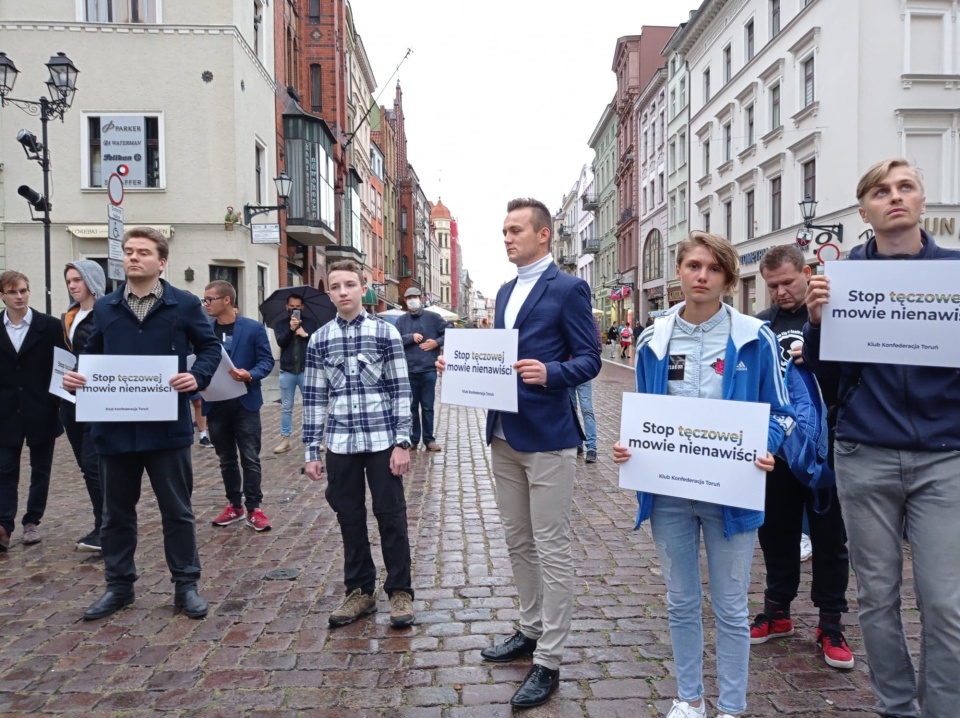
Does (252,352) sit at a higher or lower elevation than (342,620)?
higher

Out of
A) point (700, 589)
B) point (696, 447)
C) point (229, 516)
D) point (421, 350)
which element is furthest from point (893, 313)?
point (421, 350)

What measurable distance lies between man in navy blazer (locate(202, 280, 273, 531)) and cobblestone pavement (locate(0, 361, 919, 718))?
21 centimetres

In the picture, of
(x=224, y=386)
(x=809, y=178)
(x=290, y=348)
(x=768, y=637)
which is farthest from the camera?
(x=809, y=178)

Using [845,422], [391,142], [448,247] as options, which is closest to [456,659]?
[845,422]

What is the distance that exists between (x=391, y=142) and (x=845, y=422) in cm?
6336

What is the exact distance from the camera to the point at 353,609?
4.17 m

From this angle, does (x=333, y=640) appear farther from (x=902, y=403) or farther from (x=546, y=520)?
(x=902, y=403)

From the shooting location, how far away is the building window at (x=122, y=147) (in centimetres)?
1888

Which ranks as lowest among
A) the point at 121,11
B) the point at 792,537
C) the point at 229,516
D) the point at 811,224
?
the point at 229,516

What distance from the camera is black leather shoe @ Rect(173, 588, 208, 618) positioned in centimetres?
425

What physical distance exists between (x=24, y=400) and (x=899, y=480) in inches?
237

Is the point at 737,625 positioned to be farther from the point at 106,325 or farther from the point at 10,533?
the point at 10,533

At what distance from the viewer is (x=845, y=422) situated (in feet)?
9.32

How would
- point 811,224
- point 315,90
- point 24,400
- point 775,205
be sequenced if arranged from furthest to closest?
point 315,90
point 775,205
point 811,224
point 24,400
